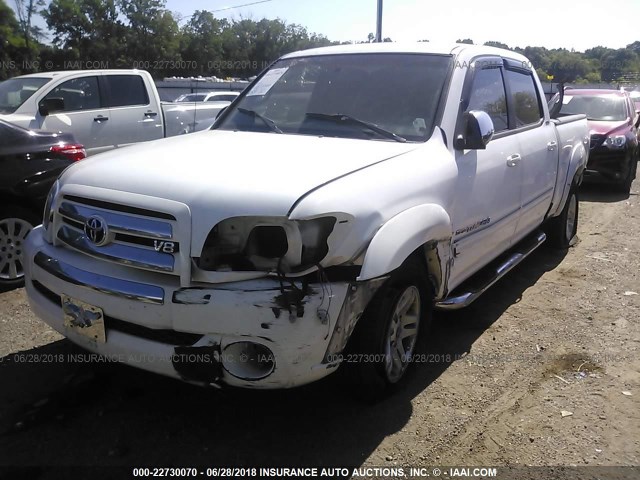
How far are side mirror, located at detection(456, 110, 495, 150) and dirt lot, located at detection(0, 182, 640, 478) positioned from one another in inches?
54.0

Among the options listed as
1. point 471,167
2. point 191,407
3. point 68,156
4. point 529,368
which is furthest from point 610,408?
point 68,156

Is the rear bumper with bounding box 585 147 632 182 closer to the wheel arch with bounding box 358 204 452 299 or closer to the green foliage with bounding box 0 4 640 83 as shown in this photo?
the wheel arch with bounding box 358 204 452 299

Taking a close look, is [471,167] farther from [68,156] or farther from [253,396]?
[68,156]

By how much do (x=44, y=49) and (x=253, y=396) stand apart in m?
43.5

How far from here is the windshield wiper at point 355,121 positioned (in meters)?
3.48

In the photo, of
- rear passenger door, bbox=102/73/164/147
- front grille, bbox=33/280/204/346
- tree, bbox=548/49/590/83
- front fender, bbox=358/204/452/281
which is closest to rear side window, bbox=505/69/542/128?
tree, bbox=548/49/590/83

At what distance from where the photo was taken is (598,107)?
437 inches

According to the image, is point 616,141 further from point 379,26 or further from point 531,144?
point 379,26

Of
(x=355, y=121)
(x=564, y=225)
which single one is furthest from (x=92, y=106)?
(x=564, y=225)

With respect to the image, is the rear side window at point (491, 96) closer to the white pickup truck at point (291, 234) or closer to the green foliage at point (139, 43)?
the white pickup truck at point (291, 234)

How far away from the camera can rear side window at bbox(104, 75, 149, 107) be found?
8375mm

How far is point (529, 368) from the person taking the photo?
3.74 m

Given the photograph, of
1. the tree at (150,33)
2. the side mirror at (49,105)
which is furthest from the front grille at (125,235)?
the tree at (150,33)

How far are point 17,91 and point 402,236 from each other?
7064mm
